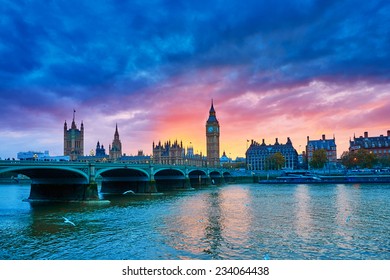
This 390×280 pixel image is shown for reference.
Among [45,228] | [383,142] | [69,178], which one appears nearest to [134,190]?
[69,178]

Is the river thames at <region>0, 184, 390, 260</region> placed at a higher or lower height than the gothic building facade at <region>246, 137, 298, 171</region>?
lower

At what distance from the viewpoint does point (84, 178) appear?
49.7 metres

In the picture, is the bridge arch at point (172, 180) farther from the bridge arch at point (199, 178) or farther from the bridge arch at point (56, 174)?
the bridge arch at point (56, 174)

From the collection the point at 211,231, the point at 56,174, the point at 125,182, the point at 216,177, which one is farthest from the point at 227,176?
the point at 211,231

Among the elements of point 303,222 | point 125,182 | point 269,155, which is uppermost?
point 269,155

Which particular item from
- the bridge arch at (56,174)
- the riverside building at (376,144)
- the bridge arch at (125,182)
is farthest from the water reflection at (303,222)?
the riverside building at (376,144)

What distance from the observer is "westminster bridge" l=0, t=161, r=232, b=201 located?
43.3 m

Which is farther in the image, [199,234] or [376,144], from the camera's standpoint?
[376,144]

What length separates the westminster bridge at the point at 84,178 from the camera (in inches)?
1706

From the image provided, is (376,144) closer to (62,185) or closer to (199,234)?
(62,185)

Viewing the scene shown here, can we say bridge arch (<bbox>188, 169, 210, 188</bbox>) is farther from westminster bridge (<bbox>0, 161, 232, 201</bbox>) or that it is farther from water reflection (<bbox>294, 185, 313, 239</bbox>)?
water reflection (<bbox>294, 185, 313, 239</bbox>)

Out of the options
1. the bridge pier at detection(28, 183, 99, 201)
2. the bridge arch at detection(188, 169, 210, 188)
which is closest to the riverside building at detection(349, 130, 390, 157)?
the bridge arch at detection(188, 169, 210, 188)

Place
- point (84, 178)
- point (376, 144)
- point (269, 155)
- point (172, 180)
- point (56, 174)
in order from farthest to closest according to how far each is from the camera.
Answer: point (269, 155)
point (376, 144)
point (172, 180)
point (56, 174)
point (84, 178)
